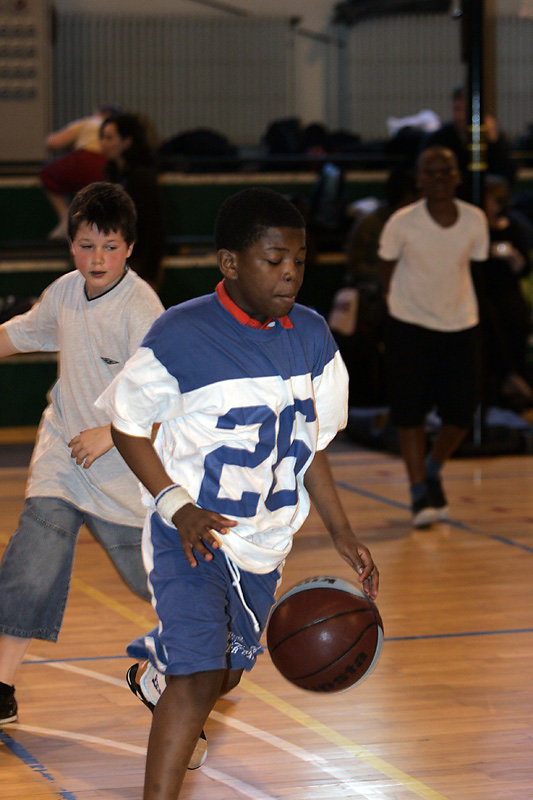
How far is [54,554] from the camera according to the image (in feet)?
11.2

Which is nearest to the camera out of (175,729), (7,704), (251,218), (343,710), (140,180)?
(175,729)

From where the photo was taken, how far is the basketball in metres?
2.78

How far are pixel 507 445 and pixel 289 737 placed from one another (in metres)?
5.65

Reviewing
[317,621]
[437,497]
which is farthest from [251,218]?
[437,497]

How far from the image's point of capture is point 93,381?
341cm

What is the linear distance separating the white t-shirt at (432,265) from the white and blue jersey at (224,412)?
3.55 meters

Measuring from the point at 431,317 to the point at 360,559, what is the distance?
11.8ft

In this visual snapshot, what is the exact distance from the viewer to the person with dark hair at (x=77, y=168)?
988 cm

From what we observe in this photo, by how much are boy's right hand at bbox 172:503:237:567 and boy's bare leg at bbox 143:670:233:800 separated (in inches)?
9.3

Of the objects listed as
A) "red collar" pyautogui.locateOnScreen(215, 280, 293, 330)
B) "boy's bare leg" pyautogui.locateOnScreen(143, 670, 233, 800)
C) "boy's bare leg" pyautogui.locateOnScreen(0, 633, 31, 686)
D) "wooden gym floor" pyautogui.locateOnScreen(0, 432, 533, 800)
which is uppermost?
"red collar" pyautogui.locateOnScreen(215, 280, 293, 330)

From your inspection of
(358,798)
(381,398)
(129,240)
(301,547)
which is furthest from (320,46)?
(358,798)

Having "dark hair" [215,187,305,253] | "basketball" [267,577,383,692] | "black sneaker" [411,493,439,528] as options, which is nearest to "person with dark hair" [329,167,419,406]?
"black sneaker" [411,493,439,528]

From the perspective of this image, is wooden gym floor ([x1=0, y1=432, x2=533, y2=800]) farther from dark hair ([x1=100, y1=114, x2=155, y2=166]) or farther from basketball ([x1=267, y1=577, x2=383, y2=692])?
dark hair ([x1=100, y1=114, x2=155, y2=166])

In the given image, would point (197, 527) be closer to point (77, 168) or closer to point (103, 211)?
point (103, 211)
